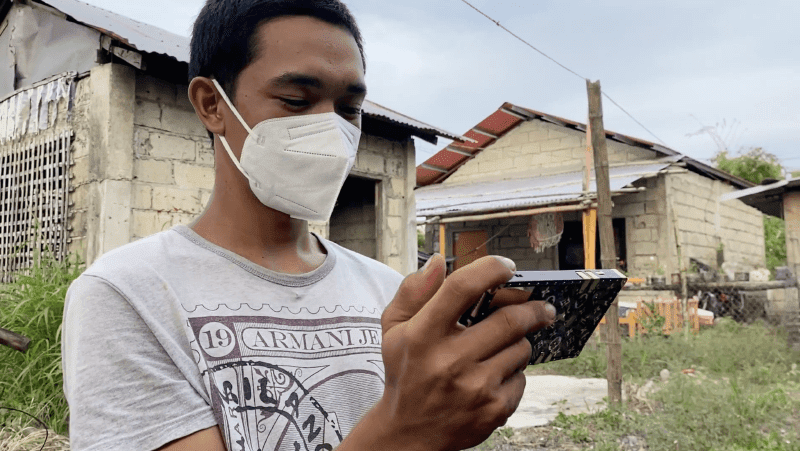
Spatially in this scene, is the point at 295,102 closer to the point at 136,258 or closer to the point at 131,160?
the point at 136,258

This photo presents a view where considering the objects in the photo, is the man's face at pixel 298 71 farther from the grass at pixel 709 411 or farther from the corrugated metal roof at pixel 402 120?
the corrugated metal roof at pixel 402 120

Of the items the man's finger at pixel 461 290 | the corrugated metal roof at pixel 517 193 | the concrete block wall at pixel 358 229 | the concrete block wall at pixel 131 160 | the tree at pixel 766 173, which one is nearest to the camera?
the man's finger at pixel 461 290

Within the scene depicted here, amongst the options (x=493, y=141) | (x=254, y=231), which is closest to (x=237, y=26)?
(x=254, y=231)

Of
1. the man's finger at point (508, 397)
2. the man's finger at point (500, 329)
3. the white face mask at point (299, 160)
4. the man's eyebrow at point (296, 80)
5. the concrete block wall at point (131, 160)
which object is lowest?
the man's finger at point (508, 397)

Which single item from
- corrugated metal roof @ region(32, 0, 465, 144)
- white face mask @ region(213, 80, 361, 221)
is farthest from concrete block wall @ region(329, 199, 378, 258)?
white face mask @ region(213, 80, 361, 221)

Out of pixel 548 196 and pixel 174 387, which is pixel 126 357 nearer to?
pixel 174 387

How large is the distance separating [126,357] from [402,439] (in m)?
0.46

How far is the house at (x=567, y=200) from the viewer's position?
11.7 meters

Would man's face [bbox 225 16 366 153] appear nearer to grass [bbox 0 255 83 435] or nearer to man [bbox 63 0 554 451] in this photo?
man [bbox 63 0 554 451]

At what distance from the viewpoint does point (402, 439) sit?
2.52 ft

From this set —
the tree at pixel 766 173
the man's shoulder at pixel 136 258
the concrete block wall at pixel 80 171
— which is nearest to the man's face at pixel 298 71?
the man's shoulder at pixel 136 258

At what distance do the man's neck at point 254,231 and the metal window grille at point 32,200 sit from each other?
14.4 feet

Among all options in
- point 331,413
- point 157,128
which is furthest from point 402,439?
point 157,128

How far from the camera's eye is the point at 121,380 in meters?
0.93
